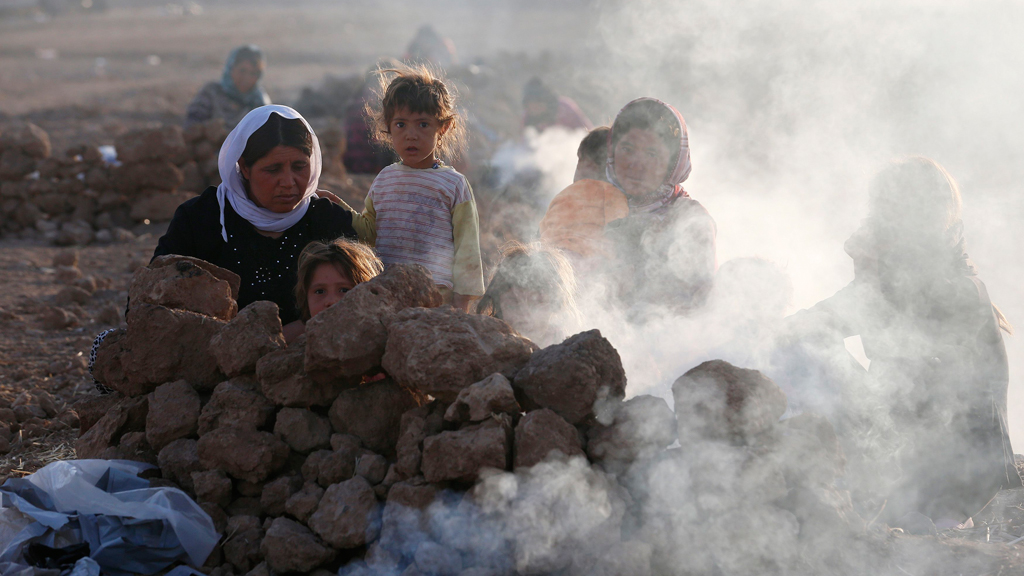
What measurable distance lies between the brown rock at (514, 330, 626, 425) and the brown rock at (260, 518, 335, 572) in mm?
642

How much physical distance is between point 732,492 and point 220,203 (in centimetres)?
209

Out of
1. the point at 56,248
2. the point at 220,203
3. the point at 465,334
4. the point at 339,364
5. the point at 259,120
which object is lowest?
the point at 56,248

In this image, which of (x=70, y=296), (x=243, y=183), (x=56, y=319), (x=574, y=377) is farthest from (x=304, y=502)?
(x=70, y=296)

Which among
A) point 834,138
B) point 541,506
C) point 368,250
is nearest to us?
point 541,506

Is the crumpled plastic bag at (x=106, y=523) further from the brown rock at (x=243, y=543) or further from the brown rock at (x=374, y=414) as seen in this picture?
the brown rock at (x=374, y=414)

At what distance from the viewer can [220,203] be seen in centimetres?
317

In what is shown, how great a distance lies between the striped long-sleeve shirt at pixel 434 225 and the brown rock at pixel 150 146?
5.35 meters

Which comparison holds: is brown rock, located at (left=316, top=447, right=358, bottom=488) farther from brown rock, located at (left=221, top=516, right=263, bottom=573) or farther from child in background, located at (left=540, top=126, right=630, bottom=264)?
child in background, located at (left=540, top=126, right=630, bottom=264)

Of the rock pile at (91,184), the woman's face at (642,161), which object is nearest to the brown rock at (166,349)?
the woman's face at (642,161)

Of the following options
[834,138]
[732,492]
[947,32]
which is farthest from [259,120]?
[947,32]

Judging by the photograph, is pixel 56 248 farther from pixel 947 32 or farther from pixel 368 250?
pixel 947 32

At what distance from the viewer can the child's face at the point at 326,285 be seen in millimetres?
2818

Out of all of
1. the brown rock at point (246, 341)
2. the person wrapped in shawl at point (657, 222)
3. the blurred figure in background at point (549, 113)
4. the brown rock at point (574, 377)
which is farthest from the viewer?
the blurred figure in background at point (549, 113)

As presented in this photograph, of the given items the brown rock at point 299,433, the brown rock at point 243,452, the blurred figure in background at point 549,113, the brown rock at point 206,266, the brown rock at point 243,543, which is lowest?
the brown rock at point 243,543
